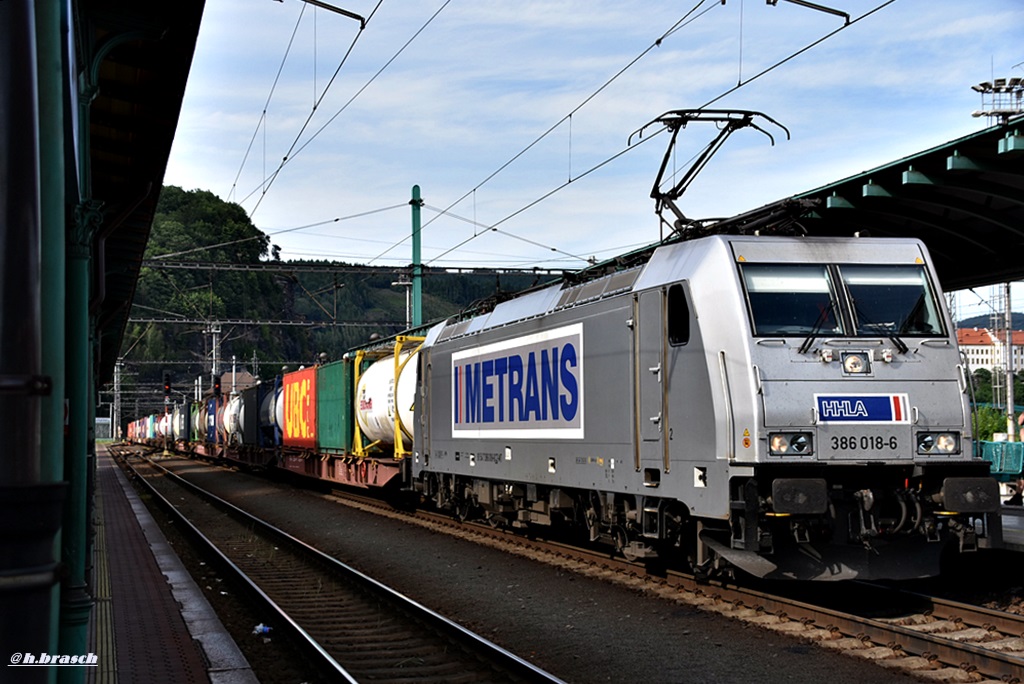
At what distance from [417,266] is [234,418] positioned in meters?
15.6

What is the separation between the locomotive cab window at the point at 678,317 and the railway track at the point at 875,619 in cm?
271

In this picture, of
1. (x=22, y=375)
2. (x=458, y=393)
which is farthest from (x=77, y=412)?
(x=458, y=393)

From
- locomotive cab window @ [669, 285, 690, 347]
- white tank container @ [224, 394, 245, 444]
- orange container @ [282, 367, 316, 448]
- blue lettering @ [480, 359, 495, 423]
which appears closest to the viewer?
locomotive cab window @ [669, 285, 690, 347]

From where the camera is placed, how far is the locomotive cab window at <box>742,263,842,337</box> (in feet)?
33.2

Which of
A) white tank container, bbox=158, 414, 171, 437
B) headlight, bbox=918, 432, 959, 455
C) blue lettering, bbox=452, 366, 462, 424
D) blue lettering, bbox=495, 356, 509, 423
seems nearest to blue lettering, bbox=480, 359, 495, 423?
blue lettering, bbox=495, 356, 509, 423

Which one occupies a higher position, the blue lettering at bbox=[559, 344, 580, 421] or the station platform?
the blue lettering at bbox=[559, 344, 580, 421]

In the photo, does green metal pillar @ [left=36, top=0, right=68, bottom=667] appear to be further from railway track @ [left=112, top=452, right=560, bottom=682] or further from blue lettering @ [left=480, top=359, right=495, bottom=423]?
blue lettering @ [left=480, top=359, right=495, bottom=423]

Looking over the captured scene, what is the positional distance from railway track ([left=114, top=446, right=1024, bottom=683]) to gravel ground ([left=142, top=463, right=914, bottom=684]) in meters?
0.25

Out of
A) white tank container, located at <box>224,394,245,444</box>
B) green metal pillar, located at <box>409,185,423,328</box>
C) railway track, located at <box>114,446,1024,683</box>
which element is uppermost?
green metal pillar, located at <box>409,185,423,328</box>

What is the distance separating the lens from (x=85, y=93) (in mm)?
7426

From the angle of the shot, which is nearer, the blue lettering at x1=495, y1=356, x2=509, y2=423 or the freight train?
the freight train

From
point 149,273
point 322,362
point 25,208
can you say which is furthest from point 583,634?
point 149,273

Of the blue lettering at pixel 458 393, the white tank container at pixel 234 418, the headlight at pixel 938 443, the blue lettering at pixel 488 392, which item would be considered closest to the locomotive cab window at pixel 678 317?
the headlight at pixel 938 443

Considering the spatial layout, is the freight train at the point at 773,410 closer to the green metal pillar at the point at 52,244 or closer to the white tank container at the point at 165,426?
the green metal pillar at the point at 52,244
